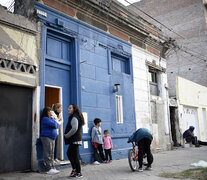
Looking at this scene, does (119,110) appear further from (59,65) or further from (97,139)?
(59,65)

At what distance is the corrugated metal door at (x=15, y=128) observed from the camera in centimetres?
598

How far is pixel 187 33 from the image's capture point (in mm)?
22281

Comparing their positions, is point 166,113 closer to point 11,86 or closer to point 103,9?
point 103,9

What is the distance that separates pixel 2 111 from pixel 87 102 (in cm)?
302

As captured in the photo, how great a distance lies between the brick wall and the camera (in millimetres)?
21125

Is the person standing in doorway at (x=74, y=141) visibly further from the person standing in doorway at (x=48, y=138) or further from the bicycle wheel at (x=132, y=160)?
the bicycle wheel at (x=132, y=160)

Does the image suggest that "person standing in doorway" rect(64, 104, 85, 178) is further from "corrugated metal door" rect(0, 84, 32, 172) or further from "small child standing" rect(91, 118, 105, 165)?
"small child standing" rect(91, 118, 105, 165)

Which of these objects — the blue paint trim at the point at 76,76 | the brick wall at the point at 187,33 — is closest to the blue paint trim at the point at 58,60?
the blue paint trim at the point at 76,76

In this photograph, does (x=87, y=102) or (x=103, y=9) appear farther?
(x=103, y=9)

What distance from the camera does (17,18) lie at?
664cm

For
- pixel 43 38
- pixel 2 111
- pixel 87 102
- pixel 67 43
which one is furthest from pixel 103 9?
pixel 2 111

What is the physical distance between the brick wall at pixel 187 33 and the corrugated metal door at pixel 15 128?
16127 millimetres

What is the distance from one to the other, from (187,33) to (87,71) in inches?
664

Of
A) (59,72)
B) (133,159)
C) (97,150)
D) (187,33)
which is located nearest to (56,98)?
(59,72)
